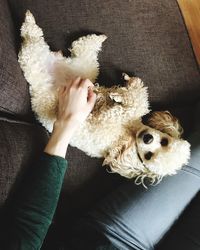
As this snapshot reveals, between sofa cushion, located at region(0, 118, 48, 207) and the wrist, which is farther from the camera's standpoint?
the wrist

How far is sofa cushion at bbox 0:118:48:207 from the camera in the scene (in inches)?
44.2

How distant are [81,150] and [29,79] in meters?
0.33

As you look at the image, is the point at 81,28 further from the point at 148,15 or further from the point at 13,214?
the point at 13,214

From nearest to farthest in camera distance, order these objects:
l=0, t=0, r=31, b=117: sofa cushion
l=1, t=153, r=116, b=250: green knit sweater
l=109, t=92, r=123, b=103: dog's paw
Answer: l=1, t=153, r=116, b=250: green knit sweater
l=0, t=0, r=31, b=117: sofa cushion
l=109, t=92, r=123, b=103: dog's paw

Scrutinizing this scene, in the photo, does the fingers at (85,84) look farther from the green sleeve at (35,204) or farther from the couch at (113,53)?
the green sleeve at (35,204)

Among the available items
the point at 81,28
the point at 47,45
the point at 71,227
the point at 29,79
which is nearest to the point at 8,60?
the point at 29,79

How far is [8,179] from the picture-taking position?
113 cm

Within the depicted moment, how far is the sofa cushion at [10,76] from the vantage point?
3.96 feet

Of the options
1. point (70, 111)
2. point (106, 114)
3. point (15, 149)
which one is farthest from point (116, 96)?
point (15, 149)

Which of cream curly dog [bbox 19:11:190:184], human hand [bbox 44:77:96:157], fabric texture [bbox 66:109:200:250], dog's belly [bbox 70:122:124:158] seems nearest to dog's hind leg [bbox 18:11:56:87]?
cream curly dog [bbox 19:11:190:184]

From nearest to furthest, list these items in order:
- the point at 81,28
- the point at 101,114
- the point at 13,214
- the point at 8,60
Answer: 1. the point at 13,214
2. the point at 8,60
3. the point at 101,114
4. the point at 81,28

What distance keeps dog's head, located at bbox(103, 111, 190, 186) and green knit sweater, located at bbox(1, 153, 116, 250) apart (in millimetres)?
238

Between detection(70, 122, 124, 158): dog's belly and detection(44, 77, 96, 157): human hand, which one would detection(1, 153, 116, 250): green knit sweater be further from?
detection(70, 122, 124, 158): dog's belly

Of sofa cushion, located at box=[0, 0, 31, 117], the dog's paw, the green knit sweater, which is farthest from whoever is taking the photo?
the dog's paw
